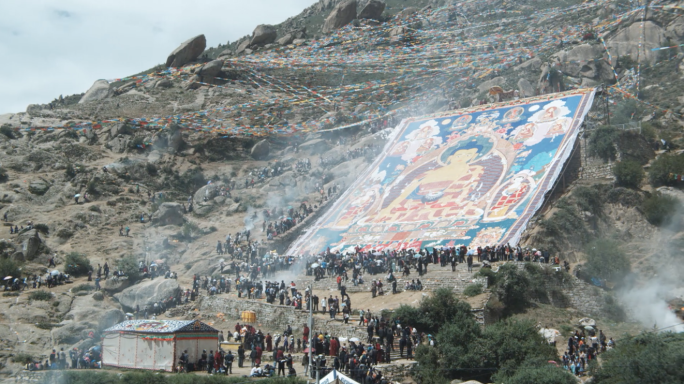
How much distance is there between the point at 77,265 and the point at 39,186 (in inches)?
443

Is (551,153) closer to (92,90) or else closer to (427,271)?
(427,271)

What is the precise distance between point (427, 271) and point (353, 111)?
27.2 m

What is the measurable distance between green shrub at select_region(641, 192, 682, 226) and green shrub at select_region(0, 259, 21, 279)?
2925 centimetres

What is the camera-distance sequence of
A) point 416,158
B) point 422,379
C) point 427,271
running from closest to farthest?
point 422,379, point 427,271, point 416,158

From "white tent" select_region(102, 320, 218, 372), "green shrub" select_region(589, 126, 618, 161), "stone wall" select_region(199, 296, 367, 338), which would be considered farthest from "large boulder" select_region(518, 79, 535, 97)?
"white tent" select_region(102, 320, 218, 372)

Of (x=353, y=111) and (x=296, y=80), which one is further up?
(x=296, y=80)

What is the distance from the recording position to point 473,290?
25219mm

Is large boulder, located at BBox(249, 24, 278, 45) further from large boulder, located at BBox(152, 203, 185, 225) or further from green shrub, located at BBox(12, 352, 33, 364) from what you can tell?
green shrub, located at BBox(12, 352, 33, 364)

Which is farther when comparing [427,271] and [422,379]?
[427,271]

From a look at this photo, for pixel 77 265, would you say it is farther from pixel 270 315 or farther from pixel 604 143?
pixel 604 143

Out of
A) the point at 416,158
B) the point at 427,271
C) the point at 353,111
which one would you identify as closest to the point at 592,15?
the point at 353,111

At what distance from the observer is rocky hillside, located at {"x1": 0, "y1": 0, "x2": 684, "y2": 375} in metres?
32.0

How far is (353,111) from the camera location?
53375mm

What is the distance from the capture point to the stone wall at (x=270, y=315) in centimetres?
2412
